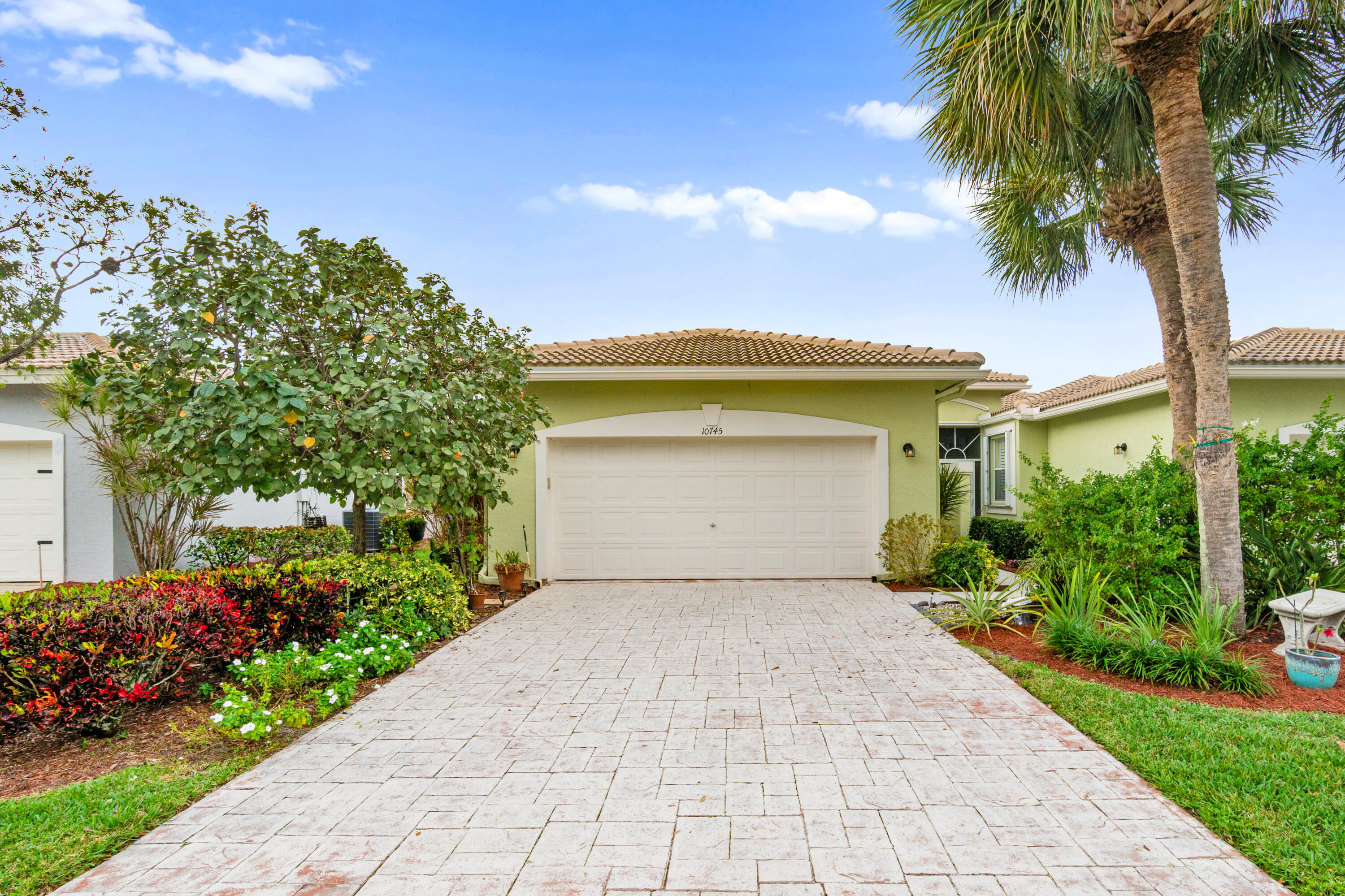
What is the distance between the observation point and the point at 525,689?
4.88m

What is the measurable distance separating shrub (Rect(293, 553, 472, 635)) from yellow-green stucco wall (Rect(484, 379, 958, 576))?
277 centimetres

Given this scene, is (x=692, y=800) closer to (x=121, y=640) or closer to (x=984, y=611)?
(x=121, y=640)

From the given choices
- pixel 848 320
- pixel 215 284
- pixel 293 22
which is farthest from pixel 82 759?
pixel 848 320

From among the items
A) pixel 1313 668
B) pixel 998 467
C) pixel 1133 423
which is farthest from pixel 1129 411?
pixel 1313 668

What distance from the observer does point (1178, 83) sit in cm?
554

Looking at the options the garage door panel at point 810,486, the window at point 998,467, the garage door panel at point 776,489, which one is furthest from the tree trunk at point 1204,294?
the window at point 998,467

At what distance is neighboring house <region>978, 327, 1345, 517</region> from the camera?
9445mm

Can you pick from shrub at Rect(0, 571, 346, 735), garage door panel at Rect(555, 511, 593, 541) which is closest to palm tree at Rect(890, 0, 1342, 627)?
garage door panel at Rect(555, 511, 593, 541)

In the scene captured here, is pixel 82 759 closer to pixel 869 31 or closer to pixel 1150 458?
pixel 1150 458

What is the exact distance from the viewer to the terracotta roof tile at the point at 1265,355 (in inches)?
365

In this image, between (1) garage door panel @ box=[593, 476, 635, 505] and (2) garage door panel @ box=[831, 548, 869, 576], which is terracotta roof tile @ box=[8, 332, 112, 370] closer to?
(1) garage door panel @ box=[593, 476, 635, 505]

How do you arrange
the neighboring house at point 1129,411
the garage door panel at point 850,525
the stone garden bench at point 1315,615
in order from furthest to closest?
the garage door panel at point 850,525
the neighboring house at point 1129,411
the stone garden bench at point 1315,615

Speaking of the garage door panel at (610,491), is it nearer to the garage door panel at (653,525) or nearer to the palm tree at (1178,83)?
the garage door panel at (653,525)

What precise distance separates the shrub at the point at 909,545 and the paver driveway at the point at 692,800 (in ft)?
13.2
